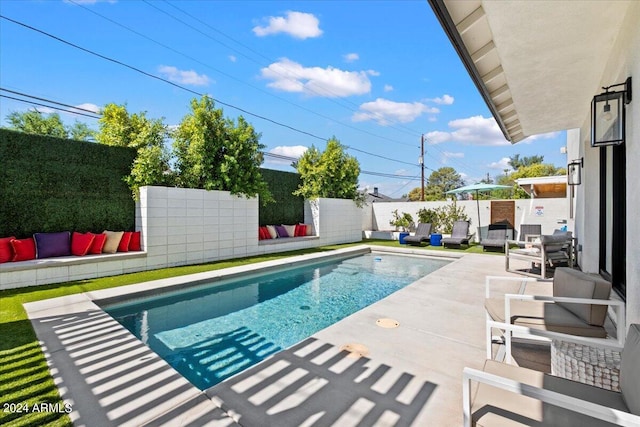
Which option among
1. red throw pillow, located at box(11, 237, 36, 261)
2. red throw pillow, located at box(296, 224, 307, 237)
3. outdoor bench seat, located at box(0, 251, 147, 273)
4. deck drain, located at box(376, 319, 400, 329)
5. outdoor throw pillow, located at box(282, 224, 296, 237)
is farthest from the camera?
red throw pillow, located at box(296, 224, 307, 237)

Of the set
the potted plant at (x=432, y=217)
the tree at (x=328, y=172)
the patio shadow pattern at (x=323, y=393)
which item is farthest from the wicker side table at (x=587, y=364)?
the potted plant at (x=432, y=217)

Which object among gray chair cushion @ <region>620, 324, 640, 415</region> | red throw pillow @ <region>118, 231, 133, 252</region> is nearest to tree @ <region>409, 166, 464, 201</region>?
red throw pillow @ <region>118, 231, 133, 252</region>

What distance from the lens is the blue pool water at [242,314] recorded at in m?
3.43

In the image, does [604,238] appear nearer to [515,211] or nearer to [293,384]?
[293,384]

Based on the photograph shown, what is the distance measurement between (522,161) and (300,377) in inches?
2219

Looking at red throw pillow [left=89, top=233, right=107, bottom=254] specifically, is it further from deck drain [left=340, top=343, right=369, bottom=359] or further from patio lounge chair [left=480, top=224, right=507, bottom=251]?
patio lounge chair [left=480, top=224, right=507, bottom=251]

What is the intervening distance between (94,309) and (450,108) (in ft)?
59.8

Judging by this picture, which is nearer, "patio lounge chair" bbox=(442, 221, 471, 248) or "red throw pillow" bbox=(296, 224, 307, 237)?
"patio lounge chair" bbox=(442, 221, 471, 248)

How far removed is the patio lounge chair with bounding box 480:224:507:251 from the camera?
9.64 m

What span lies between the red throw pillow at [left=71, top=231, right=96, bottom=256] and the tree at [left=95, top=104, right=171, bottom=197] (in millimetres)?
1494

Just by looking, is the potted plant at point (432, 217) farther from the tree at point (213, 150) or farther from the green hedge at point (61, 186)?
the green hedge at point (61, 186)

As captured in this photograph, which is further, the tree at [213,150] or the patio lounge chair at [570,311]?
the tree at [213,150]

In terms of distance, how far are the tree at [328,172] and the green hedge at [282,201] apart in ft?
1.09

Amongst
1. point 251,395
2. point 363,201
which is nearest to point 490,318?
point 251,395
